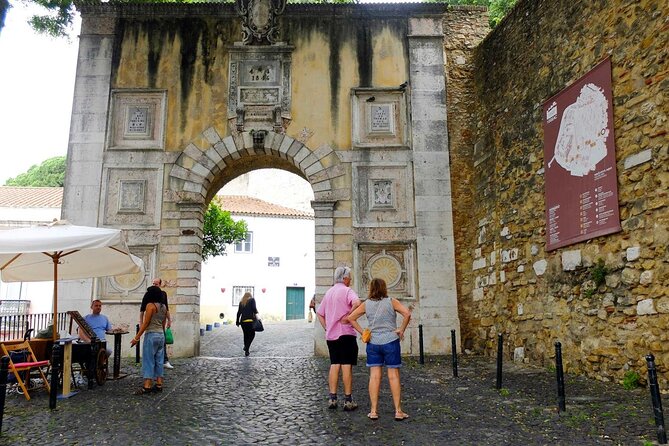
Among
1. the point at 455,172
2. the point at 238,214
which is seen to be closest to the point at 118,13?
the point at 455,172

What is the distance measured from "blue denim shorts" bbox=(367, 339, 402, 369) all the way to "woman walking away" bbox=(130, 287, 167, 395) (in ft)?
9.89

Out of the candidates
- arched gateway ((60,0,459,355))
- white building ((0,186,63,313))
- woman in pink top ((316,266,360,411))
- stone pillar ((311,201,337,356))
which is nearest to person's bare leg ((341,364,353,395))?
woman in pink top ((316,266,360,411))

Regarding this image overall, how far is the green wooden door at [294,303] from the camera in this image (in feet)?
103

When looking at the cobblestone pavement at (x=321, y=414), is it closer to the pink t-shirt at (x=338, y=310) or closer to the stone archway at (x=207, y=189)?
the pink t-shirt at (x=338, y=310)

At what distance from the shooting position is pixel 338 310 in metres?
5.91

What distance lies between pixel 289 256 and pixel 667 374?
86.5 feet

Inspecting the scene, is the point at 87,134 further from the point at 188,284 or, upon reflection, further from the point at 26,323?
the point at 26,323

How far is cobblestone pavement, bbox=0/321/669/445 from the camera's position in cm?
484

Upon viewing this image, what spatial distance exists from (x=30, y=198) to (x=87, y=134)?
56.2 feet

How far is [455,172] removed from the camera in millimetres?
11984

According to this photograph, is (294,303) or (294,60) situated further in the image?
(294,303)

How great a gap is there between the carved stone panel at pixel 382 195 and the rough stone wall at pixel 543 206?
1.14 m

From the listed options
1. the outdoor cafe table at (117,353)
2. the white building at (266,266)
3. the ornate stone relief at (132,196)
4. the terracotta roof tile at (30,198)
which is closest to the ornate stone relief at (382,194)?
the ornate stone relief at (132,196)

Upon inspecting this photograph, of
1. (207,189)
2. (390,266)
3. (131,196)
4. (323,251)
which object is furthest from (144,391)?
(207,189)
